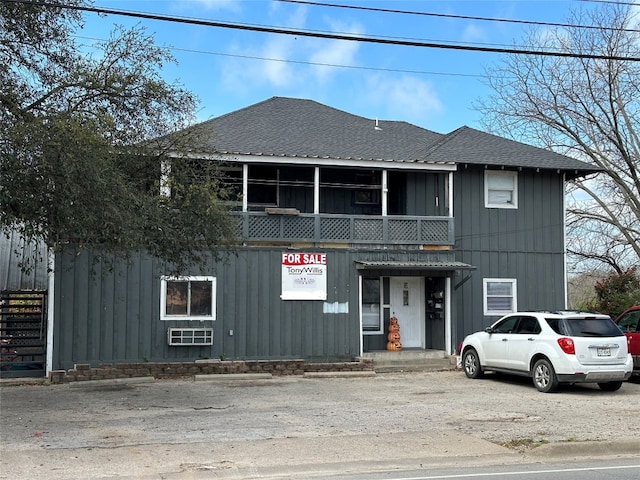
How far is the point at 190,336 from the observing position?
18094mm

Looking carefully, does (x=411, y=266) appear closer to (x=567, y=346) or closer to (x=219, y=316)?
(x=219, y=316)

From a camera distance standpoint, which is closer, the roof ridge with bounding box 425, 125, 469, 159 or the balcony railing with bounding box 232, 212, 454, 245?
the balcony railing with bounding box 232, 212, 454, 245

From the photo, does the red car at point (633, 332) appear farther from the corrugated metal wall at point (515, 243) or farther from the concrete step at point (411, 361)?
the corrugated metal wall at point (515, 243)

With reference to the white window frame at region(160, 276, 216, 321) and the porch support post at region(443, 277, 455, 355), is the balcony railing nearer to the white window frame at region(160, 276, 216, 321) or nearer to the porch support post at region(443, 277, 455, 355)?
the porch support post at region(443, 277, 455, 355)

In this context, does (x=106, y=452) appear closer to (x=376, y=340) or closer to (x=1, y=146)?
(x=1, y=146)

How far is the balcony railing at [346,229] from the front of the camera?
19047 mm

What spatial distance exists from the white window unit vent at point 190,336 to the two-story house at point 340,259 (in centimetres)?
4

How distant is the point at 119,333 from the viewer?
17.6 metres

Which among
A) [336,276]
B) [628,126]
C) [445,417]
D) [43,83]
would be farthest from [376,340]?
[628,126]

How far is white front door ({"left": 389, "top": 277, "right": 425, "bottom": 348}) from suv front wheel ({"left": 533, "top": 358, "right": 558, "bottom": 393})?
6468 millimetres

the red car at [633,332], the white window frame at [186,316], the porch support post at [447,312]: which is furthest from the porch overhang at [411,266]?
the red car at [633,332]

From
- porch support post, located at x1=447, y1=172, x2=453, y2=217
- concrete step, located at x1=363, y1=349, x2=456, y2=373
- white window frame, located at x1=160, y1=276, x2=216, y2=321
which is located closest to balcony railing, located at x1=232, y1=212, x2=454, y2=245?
porch support post, located at x1=447, y1=172, x2=453, y2=217

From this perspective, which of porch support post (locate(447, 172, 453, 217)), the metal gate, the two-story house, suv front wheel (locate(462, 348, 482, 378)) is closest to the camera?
the metal gate

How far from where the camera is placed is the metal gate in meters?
16.8
